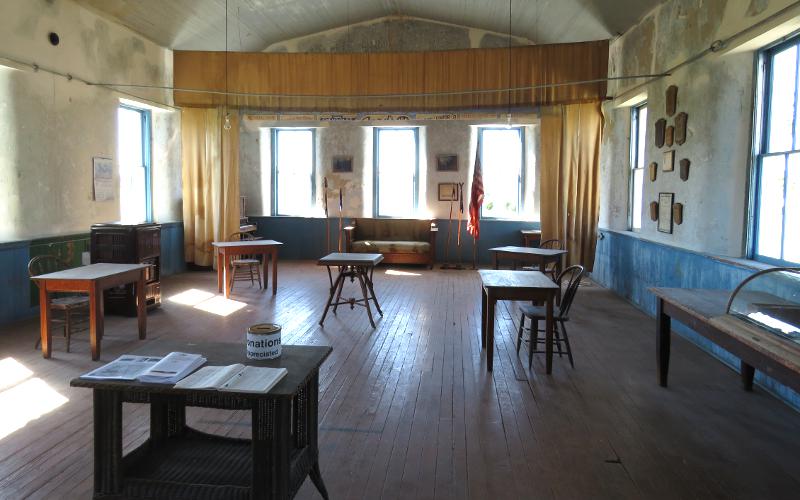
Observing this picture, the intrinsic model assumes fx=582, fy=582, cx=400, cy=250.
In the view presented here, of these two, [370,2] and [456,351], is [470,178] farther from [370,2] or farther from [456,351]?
[456,351]

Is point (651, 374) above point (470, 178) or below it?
below

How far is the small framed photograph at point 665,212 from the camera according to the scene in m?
6.67

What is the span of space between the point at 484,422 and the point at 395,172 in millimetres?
9261

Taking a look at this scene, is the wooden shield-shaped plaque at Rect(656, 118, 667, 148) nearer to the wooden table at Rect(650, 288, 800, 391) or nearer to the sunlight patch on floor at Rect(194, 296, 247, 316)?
the wooden table at Rect(650, 288, 800, 391)

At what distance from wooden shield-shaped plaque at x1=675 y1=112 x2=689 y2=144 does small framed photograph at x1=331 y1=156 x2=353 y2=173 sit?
7.39 meters

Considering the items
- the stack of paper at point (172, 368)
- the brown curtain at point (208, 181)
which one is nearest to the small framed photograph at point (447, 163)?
the brown curtain at point (208, 181)

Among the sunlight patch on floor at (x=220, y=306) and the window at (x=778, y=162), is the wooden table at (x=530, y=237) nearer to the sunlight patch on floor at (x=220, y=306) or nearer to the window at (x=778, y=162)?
the sunlight patch on floor at (x=220, y=306)

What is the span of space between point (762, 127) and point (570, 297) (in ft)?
7.35

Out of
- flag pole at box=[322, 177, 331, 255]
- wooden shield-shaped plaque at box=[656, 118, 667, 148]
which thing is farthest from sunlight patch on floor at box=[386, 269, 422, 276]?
wooden shield-shaped plaque at box=[656, 118, 667, 148]

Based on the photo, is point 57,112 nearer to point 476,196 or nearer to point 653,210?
point 476,196

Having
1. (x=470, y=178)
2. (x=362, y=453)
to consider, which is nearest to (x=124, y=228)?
(x=362, y=453)

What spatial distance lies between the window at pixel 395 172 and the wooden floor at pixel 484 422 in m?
6.43

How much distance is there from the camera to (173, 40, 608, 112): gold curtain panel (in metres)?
8.87

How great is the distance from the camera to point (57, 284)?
4.96 metres
